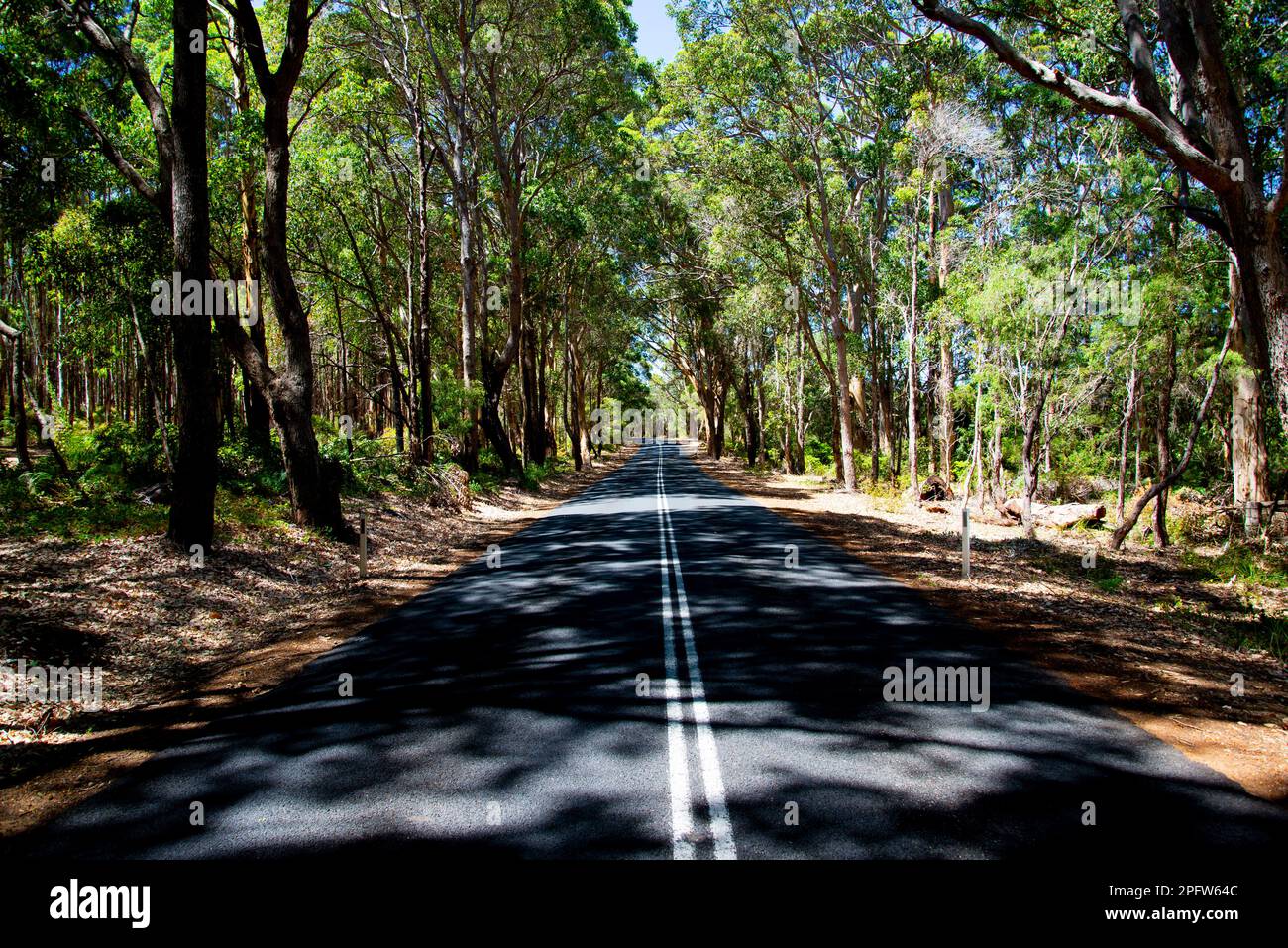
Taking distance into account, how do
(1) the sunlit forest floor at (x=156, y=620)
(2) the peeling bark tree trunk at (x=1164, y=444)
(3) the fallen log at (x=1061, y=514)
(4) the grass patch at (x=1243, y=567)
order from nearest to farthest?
(1) the sunlit forest floor at (x=156, y=620) < (4) the grass patch at (x=1243, y=567) < (2) the peeling bark tree trunk at (x=1164, y=444) < (3) the fallen log at (x=1061, y=514)

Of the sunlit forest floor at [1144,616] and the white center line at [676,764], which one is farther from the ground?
the white center line at [676,764]

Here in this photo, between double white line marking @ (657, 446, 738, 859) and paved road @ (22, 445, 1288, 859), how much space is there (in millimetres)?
20

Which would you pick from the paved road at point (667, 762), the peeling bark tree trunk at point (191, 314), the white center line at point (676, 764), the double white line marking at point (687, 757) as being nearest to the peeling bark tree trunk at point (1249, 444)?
the paved road at point (667, 762)

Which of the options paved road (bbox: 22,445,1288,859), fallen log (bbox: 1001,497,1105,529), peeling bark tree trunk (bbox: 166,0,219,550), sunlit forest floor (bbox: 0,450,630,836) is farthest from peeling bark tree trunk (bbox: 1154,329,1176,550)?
peeling bark tree trunk (bbox: 166,0,219,550)

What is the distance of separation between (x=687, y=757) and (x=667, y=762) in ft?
0.48

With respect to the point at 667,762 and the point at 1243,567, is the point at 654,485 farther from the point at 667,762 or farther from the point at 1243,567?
the point at 667,762

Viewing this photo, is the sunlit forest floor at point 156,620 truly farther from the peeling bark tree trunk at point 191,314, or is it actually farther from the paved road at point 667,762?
the peeling bark tree trunk at point 191,314

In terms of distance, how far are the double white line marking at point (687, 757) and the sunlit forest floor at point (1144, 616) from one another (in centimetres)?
314

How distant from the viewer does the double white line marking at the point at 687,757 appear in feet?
12.5

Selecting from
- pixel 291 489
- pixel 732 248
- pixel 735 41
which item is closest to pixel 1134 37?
pixel 291 489

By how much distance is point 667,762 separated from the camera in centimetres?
473

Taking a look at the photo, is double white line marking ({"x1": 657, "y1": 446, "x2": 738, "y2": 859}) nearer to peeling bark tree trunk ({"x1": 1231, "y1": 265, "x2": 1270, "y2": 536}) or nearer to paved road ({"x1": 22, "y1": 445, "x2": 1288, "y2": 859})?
paved road ({"x1": 22, "y1": 445, "x2": 1288, "y2": 859})

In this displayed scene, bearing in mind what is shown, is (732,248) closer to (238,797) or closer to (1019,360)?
(1019,360)

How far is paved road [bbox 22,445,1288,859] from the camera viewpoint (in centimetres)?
386
